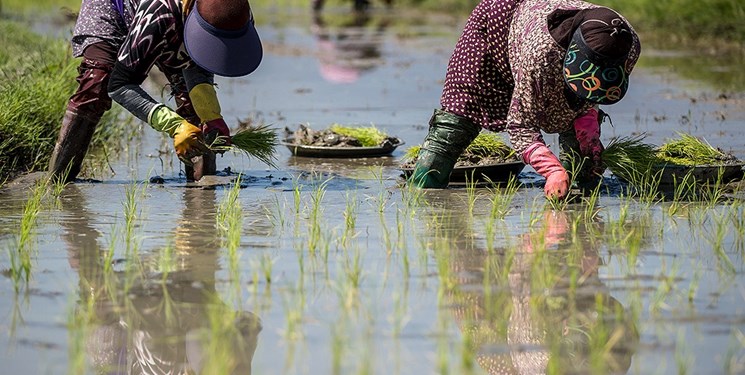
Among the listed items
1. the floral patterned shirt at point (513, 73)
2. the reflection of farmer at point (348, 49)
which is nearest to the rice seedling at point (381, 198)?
the floral patterned shirt at point (513, 73)

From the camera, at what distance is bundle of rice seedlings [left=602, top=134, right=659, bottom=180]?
6.14 m

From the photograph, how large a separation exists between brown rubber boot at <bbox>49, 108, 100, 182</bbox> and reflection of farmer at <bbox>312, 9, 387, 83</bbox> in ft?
20.1

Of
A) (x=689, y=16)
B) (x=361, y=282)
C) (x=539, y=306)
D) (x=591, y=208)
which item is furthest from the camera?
(x=689, y=16)

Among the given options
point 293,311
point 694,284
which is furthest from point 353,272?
point 694,284

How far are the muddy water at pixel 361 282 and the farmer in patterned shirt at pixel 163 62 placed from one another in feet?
0.89

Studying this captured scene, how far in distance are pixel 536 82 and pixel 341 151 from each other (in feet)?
7.29

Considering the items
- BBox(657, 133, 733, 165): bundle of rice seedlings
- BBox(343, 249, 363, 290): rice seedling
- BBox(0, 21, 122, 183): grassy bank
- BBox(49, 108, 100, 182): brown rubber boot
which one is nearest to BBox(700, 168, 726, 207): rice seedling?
BBox(657, 133, 733, 165): bundle of rice seedlings

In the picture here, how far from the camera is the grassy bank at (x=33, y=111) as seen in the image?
7.09 metres

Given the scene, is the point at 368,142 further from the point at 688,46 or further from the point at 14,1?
the point at 14,1

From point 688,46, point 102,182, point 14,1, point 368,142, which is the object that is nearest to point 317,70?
point 688,46

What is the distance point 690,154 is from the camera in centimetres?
641

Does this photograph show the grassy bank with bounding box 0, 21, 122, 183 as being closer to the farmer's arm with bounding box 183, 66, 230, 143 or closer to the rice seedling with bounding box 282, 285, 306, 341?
the farmer's arm with bounding box 183, 66, 230, 143

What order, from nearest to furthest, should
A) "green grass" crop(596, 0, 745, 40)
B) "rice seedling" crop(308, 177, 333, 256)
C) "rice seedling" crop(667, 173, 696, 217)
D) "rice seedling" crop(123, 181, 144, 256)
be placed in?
"rice seedling" crop(308, 177, 333, 256) < "rice seedling" crop(123, 181, 144, 256) < "rice seedling" crop(667, 173, 696, 217) < "green grass" crop(596, 0, 745, 40)

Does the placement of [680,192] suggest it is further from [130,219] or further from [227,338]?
[227,338]
